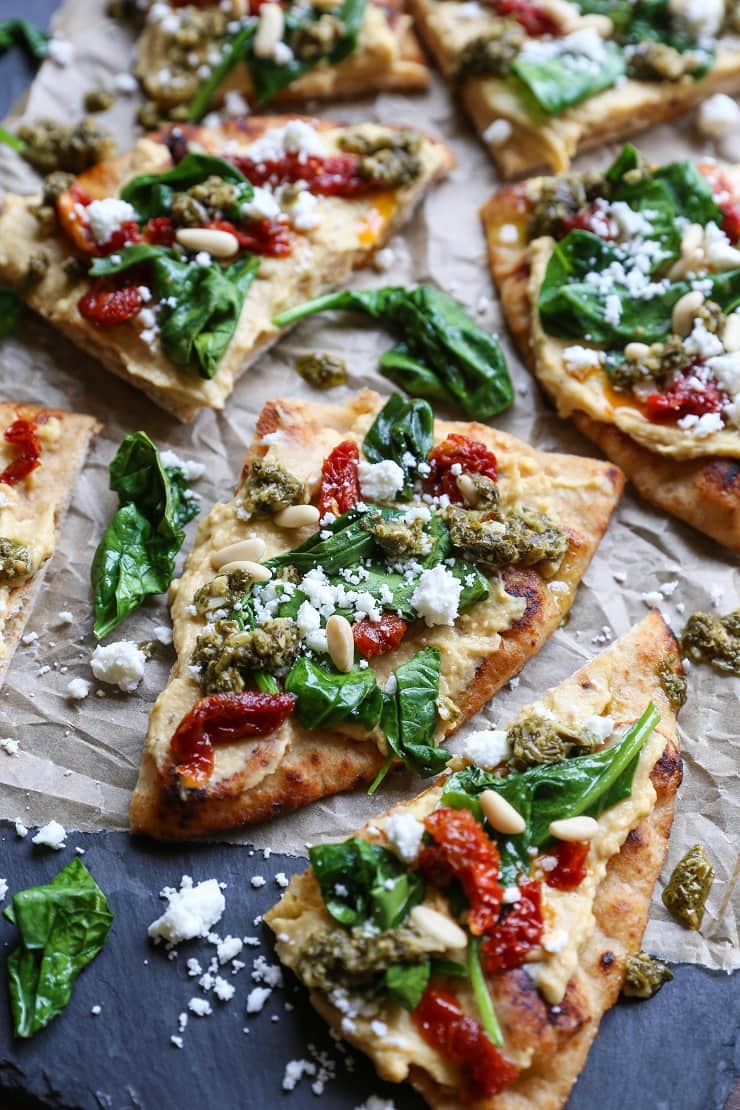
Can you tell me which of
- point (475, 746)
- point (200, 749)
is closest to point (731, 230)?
point (475, 746)

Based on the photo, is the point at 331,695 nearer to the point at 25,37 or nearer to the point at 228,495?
the point at 228,495

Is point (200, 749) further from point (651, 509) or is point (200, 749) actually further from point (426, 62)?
point (426, 62)

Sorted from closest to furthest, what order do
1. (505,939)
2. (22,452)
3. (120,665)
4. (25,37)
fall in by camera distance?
(505,939) → (120,665) → (22,452) → (25,37)

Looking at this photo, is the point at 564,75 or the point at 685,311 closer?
the point at 685,311

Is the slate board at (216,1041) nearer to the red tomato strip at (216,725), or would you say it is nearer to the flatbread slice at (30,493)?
the red tomato strip at (216,725)

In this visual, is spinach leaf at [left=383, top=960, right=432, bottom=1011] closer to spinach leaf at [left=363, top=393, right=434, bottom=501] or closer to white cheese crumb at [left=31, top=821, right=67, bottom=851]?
white cheese crumb at [left=31, top=821, right=67, bottom=851]

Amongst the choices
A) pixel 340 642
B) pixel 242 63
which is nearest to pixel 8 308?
pixel 242 63

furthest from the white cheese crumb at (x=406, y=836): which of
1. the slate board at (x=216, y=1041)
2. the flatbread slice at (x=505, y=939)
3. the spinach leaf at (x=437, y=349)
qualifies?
the spinach leaf at (x=437, y=349)
